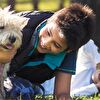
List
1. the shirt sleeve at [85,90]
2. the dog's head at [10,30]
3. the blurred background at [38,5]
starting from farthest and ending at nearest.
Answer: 1. the blurred background at [38,5]
2. the shirt sleeve at [85,90]
3. the dog's head at [10,30]

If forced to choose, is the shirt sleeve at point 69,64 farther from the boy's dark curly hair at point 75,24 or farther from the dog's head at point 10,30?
the dog's head at point 10,30

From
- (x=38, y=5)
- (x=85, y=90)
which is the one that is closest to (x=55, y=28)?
(x=85, y=90)

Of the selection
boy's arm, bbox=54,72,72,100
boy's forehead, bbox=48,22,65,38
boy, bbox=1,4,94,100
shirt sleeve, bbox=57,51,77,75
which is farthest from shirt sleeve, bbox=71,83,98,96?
boy's forehead, bbox=48,22,65,38

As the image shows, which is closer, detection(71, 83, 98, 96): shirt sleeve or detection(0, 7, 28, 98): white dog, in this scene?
detection(0, 7, 28, 98): white dog

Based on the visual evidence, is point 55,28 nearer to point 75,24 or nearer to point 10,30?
point 75,24

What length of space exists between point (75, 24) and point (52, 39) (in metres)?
0.29

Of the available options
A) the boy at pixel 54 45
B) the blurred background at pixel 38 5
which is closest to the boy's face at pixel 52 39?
the boy at pixel 54 45

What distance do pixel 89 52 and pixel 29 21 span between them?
198 centimetres

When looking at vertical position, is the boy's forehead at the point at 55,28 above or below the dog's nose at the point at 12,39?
above

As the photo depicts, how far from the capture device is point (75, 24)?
6.00 metres

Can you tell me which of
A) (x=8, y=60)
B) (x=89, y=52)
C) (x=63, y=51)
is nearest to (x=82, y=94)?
(x=89, y=52)

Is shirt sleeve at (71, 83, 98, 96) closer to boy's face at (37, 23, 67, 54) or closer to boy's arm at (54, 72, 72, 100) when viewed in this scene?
boy's arm at (54, 72, 72, 100)

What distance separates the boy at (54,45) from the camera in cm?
600

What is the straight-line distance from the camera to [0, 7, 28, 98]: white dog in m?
5.70
